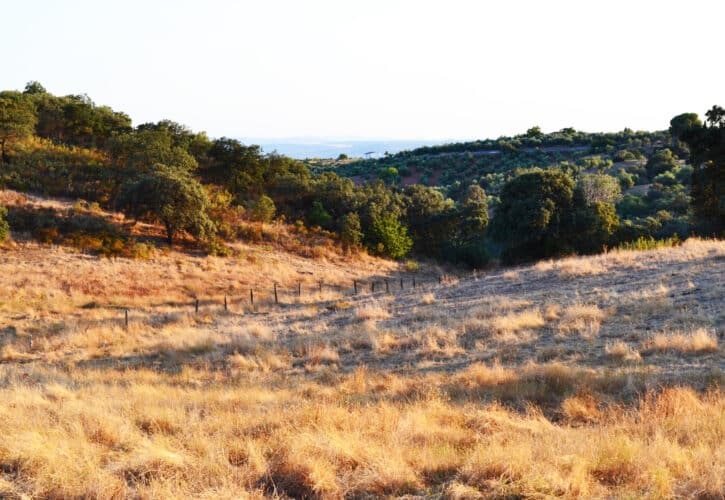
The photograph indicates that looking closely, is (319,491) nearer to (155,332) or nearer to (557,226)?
(155,332)

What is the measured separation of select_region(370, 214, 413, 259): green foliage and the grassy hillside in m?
22.3

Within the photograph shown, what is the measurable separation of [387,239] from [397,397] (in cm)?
3408

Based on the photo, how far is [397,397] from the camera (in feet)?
25.8

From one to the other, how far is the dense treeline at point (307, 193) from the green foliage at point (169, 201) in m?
Answer: 0.08

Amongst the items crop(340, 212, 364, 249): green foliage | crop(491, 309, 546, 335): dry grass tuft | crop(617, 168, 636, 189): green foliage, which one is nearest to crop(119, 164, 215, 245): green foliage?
crop(340, 212, 364, 249): green foliage

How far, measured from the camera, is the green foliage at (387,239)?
137ft

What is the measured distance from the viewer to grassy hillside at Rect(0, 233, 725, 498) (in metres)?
4.60

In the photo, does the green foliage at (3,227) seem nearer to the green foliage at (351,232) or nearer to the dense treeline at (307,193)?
the dense treeline at (307,193)

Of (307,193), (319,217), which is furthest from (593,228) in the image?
(307,193)

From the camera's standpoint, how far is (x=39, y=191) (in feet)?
114

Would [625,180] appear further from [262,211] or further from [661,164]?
[262,211]

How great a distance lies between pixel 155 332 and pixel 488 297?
11463 mm

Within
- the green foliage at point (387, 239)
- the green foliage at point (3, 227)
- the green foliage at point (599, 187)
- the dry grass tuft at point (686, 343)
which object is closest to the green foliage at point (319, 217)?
the green foliage at point (387, 239)

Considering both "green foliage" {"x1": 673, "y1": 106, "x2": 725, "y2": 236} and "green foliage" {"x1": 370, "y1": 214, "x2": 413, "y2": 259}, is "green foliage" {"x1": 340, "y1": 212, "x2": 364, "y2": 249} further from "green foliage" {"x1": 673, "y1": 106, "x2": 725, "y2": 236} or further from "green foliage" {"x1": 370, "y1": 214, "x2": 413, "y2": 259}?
"green foliage" {"x1": 673, "y1": 106, "x2": 725, "y2": 236}
